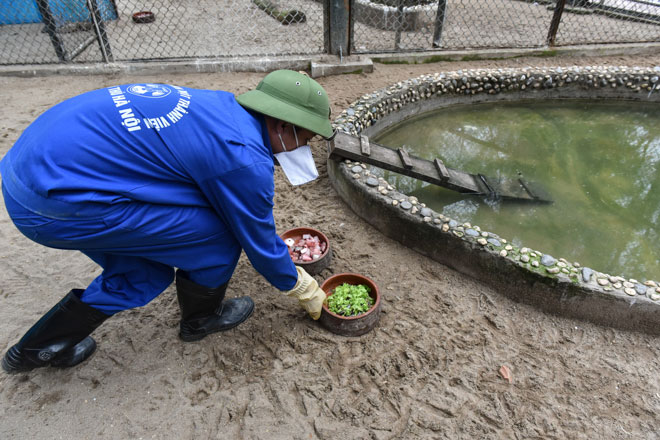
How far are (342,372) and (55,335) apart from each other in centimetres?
137

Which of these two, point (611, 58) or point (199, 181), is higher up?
point (199, 181)

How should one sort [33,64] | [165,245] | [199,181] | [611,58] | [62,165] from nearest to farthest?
[62,165] < [199,181] < [165,245] < [33,64] < [611,58]

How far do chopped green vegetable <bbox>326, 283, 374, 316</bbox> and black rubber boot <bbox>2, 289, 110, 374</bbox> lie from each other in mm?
1154

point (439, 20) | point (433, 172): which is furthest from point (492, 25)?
point (433, 172)

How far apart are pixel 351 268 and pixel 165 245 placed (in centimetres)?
139

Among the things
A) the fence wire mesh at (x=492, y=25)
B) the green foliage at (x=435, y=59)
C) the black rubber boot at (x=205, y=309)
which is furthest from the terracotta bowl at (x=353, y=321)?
the fence wire mesh at (x=492, y=25)

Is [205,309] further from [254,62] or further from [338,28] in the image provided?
[338,28]

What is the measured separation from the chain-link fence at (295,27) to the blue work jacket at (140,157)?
4184 millimetres

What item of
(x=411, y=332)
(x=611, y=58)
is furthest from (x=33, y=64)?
(x=611, y=58)

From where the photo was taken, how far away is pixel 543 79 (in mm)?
5164

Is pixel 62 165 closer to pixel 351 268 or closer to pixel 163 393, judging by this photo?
pixel 163 393

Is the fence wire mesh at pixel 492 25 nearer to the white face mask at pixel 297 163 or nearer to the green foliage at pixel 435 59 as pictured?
the green foliage at pixel 435 59

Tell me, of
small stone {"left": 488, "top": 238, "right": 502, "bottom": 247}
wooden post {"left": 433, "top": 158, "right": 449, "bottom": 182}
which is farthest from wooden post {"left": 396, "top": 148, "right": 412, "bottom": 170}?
small stone {"left": 488, "top": 238, "right": 502, "bottom": 247}

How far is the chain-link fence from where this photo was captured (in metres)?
5.70
